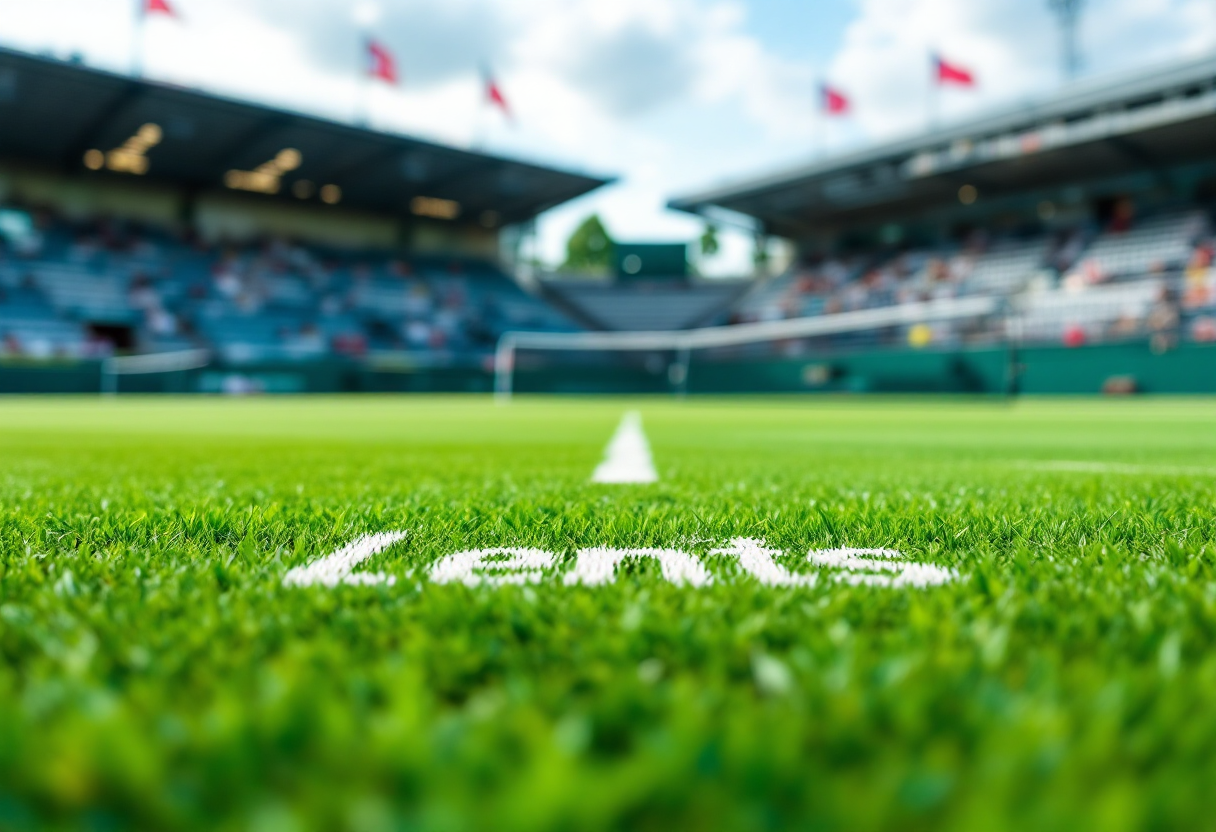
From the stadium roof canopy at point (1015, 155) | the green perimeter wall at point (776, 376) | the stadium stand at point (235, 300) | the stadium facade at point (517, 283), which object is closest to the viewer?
the green perimeter wall at point (776, 376)

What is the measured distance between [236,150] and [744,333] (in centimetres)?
1950

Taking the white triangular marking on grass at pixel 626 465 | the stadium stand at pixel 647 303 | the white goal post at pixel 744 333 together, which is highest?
the stadium stand at pixel 647 303

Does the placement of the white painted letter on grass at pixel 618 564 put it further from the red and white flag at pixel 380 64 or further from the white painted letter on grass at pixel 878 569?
the red and white flag at pixel 380 64

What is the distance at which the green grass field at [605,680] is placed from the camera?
1.74 feet

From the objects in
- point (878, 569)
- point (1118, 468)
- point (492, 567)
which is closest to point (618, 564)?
point (492, 567)

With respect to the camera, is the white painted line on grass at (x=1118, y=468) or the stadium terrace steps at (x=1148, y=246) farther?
the stadium terrace steps at (x=1148, y=246)

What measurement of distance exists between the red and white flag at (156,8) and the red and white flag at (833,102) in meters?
22.0

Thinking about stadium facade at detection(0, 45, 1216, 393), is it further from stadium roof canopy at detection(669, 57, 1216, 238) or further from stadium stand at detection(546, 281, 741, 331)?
stadium stand at detection(546, 281, 741, 331)

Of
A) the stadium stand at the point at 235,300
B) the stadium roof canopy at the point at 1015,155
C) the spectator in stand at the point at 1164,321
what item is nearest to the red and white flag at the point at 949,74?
the stadium roof canopy at the point at 1015,155

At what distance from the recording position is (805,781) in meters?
0.55

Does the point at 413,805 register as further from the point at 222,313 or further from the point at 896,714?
the point at 222,313

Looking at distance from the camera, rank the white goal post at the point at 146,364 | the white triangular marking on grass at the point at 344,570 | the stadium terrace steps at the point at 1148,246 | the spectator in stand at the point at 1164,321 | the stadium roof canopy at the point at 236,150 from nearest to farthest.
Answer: the white triangular marking on grass at the point at 344,570, the spectator in stand at the point at 1164,321, the white goal post at the point at 146,364, the stadium terrace steps at the point at 1148,246, the stadium roof canopy at the point at 236,150

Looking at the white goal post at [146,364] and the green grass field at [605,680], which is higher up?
the white goal post at [146,364]

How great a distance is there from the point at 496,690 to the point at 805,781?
0.33 metres
